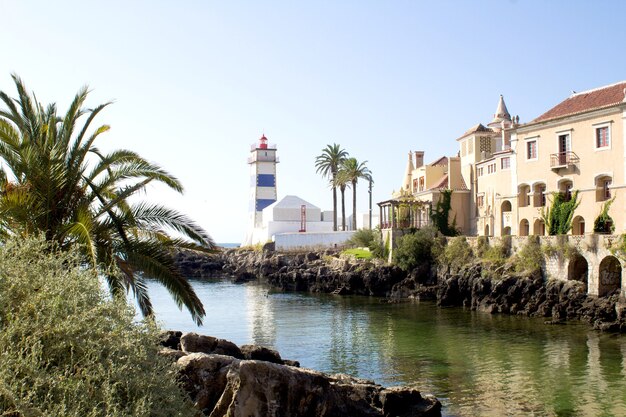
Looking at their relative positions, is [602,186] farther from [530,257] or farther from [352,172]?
[352,172]

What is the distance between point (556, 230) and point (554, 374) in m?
23.9

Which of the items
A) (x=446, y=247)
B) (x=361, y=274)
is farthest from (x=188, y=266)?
(x=446, y=247)

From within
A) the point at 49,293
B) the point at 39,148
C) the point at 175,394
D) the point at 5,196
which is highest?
the point at 39,148

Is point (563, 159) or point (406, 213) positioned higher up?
point (563, 159)

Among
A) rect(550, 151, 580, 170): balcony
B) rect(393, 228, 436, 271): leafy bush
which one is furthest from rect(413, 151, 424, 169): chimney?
rect(550, 151, 580, 170): balcony

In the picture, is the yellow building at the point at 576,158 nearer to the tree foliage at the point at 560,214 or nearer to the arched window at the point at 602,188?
the arched window at the point at 602,188

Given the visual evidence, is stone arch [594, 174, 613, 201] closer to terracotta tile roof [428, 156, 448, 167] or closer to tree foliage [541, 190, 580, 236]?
tree foliage [541, 190, 580, 236]

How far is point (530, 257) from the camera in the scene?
142 ft

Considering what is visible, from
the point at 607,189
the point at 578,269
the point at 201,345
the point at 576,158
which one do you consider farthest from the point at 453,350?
the point at 576,158

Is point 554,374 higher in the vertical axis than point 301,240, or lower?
lower

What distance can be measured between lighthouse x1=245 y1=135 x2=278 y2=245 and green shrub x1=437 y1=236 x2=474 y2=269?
42060mm

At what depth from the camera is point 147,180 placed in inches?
609

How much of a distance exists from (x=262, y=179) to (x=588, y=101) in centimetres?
5261

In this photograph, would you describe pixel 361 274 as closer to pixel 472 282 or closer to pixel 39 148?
pixel 472 282
